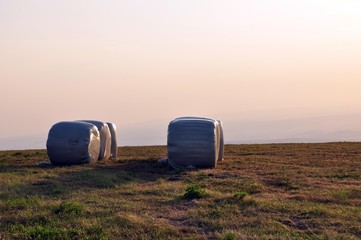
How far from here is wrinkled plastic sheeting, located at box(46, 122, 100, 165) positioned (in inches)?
910

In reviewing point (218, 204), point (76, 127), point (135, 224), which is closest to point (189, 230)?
point (135, 224)

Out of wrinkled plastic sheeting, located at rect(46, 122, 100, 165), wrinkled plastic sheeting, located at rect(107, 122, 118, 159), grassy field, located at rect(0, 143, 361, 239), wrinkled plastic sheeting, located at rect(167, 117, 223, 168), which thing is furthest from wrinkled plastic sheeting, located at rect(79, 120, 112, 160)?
wrinkled plastic sheeting, located at rect(167, 117, 223, 168)

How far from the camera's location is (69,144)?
76.0ft

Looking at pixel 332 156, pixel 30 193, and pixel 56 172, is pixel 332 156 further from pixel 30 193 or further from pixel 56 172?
pixel 30 193

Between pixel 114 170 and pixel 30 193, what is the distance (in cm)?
618

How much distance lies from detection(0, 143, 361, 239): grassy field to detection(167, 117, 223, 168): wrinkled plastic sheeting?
525 mm

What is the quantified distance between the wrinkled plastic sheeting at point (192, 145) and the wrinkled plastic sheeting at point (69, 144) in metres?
3.57

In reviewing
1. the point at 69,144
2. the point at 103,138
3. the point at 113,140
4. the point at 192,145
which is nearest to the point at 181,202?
the point at 192,145

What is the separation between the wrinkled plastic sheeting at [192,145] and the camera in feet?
70.6

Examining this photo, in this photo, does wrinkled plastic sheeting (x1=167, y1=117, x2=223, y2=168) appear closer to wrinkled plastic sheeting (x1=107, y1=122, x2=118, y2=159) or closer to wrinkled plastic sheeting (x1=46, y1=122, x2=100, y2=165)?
wrinkled plastic sheeting (x1=46, y1=122, x2=100, y2=165)

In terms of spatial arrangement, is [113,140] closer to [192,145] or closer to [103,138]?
[103,138]

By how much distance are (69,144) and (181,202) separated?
10.8m

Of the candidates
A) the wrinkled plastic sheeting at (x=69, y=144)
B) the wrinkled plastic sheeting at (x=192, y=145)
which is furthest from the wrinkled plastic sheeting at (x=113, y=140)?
the wrinkled plastic sheeting at (x=192, y=145)

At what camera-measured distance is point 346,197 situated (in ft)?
46.6
